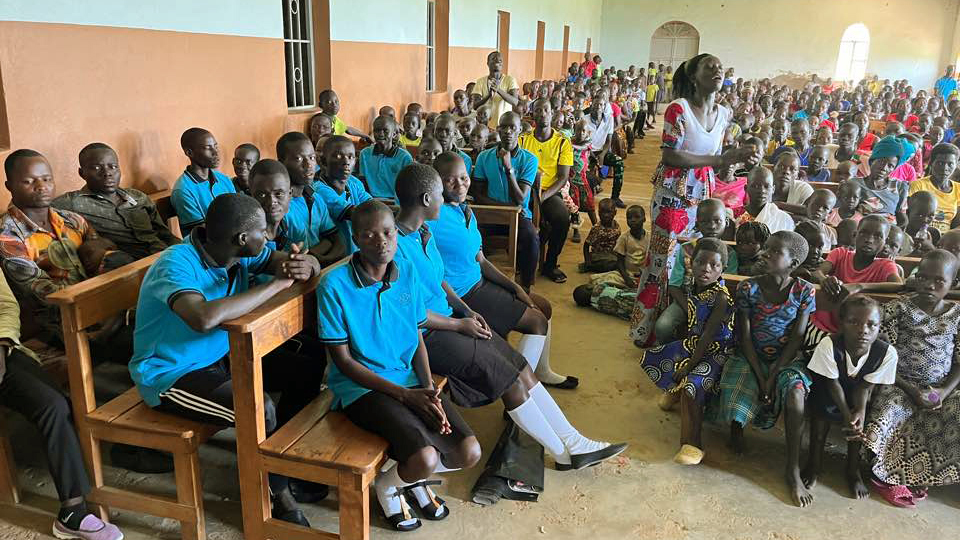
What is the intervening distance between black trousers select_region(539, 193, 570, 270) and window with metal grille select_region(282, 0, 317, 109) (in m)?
2.44

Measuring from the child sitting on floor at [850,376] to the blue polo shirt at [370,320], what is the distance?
1.68m

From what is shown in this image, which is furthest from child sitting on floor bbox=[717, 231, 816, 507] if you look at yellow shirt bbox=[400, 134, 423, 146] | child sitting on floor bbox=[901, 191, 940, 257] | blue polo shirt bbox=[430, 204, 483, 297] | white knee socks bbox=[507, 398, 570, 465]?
yellow shirt bbox=[400, 134, 423, 146]

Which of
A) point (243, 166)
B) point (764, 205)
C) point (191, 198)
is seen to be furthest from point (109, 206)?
point (764, 205)

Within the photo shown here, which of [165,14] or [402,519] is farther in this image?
[165,14]

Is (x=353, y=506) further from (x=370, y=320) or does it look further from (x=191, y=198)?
(x=191, y=198)

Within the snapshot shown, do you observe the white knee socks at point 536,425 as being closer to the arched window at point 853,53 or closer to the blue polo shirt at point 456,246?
the blue polo shirt at point 456,246

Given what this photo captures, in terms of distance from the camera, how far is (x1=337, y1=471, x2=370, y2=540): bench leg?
2.19 meters

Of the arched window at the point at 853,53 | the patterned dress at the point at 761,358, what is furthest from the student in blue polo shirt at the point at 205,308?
the arched window at the point at 853,53

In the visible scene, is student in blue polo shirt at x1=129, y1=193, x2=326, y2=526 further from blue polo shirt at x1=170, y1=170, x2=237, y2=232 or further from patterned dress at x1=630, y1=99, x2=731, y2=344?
patterned dress at x1=630, y1=99, x2=731, y2=344

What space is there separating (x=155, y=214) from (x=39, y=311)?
86 centimetres

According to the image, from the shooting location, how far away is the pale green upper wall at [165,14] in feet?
11.2

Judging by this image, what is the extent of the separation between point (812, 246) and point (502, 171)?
6.92 feet

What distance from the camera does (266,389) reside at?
2.86 metres

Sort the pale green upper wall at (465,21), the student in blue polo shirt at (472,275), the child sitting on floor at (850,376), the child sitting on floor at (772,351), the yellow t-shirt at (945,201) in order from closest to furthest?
the child sitting on floor at (850,376)
the child sitting on floor at (772,351)
the student in blue polo shirt at (472,275)
the yellow t-shirt at (945,201)
the pale green upper wall at (465,21)
